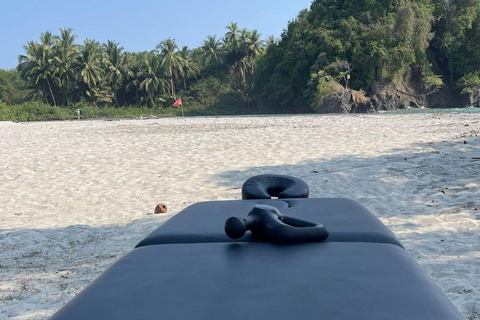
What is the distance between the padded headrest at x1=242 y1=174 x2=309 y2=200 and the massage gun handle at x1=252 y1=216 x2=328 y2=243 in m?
0.69

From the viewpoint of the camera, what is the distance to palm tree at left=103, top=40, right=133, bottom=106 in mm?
50781

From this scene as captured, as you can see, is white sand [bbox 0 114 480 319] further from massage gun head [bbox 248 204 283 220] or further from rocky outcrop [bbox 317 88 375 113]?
rocky outcrop [bbox 317 88 375 113]

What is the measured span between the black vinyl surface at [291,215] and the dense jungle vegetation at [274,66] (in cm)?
3274

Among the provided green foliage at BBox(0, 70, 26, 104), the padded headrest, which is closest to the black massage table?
the padded headrest

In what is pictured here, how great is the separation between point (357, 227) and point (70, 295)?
2.22 meters

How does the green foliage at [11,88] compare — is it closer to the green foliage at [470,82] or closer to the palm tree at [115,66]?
the palm tree at [115,66]

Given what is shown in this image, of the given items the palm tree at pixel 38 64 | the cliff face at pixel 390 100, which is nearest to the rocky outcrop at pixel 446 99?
the cliff face at pixel 390 100

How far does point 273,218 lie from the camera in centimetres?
138

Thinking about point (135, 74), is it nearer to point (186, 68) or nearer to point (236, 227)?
point (186, 68)

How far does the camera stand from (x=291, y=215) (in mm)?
1659

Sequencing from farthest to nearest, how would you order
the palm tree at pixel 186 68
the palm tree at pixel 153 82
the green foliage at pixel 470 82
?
the palm tree at pixel 186 68, the palm tree at pixel 153 82, the green foliage at pixel 470 82

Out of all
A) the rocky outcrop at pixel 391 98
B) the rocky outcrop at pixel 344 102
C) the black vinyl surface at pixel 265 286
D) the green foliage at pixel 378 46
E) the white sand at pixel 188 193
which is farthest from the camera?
the rocky outcrop at pixel 391 98

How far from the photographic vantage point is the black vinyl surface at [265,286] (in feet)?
3.14

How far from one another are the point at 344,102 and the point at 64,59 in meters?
31.9
